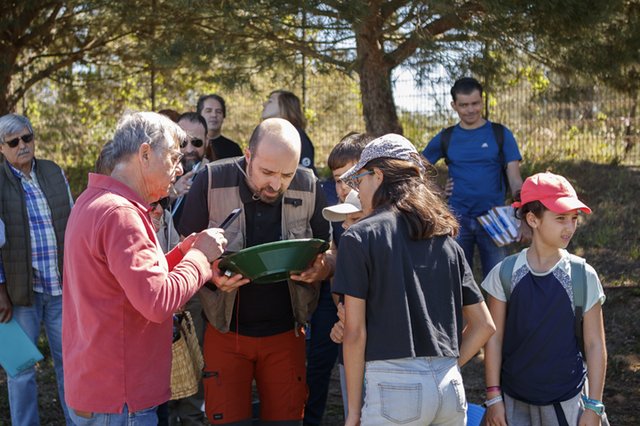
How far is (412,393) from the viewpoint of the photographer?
2.74 meters

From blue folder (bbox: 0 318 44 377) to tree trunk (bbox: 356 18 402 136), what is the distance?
13.6 ft

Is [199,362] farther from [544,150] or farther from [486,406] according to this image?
[544,150]

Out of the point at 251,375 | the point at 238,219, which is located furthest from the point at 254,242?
the point at 251,375

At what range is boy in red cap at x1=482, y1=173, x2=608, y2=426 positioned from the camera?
11.2 feet

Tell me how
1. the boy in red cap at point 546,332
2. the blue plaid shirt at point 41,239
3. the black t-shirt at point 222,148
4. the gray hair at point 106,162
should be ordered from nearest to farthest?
the gray hair at point 106,162 < the boy in red cap at point 546,332 < the blue plaid shirt at point 41,239 < the black t-shirt at point 222,148

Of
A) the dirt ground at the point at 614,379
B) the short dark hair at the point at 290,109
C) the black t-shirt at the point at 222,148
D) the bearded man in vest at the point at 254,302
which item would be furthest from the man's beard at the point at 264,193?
the black t-shirt at the point at 222,148

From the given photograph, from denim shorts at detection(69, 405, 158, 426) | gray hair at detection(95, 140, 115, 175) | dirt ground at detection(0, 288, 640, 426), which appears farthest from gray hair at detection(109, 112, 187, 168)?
dirt ground at detection(0, 288, 640, 426)

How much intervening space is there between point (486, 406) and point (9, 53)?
316 inches

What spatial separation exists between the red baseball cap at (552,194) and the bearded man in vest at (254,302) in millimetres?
958

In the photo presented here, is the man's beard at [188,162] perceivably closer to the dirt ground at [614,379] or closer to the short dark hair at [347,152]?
the short dark hair at [347,152]

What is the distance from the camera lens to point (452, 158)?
20.3 feet

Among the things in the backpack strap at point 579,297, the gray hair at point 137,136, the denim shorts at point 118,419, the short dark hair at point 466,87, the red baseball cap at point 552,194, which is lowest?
the denim shorts at point 118,419

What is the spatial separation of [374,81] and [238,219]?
184 inches

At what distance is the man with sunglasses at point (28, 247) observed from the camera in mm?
4848
